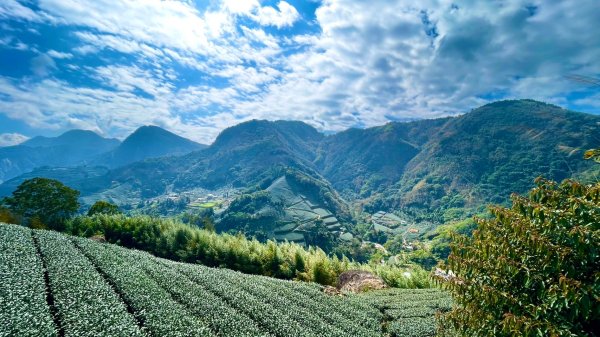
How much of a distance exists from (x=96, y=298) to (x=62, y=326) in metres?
1.39

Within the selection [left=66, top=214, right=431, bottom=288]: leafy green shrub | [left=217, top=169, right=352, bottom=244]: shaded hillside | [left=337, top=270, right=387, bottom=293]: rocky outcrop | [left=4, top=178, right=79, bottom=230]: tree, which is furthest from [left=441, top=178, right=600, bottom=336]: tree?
[left=217, top=169, right=352, bottom=244]: shaded hillside

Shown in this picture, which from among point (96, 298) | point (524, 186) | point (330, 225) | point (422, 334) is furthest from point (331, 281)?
point (524, 186)

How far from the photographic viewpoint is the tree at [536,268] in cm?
375

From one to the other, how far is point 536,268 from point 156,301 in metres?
8.49

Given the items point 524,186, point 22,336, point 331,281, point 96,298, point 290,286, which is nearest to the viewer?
point 22,336

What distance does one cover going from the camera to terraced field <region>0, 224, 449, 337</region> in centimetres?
639

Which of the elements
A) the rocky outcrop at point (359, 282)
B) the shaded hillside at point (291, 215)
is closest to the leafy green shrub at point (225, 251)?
the rocky outcrop at point (359, 282)

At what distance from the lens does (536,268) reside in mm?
4297

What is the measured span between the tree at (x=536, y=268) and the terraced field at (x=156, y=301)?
4354mm

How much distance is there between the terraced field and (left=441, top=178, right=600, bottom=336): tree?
14.3ft

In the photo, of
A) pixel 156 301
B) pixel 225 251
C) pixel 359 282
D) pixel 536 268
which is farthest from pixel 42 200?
pixel 536 268

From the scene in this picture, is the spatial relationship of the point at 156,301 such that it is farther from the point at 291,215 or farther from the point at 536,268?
the point at 291,215

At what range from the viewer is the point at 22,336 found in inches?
208

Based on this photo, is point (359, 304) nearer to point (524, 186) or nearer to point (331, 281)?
point (331, 281)
